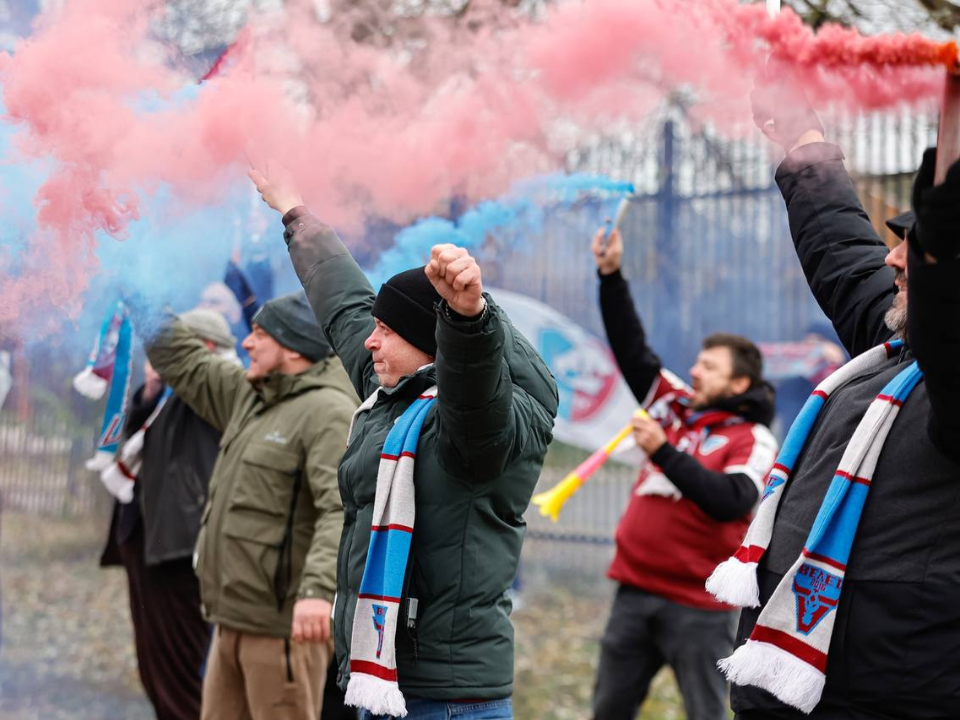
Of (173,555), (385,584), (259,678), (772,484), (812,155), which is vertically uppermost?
(812,155)

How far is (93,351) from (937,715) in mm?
4282

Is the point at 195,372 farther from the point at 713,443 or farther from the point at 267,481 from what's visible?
the point at 713,443

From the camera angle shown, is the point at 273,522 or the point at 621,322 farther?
the point at 621,322

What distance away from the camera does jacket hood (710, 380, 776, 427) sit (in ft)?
15.8

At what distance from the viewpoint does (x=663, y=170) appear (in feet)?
24.7

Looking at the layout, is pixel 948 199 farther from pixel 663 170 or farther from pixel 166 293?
pixel 663 170

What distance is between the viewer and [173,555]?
193 inches

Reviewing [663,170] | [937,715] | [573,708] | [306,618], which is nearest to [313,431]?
[306,618]

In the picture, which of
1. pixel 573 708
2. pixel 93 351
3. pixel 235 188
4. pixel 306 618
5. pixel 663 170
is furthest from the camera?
pixel 663 170

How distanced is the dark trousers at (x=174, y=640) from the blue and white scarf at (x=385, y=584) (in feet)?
7.99

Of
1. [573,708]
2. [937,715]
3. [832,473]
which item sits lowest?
[573,708]

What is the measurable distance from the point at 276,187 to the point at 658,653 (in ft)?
8.77

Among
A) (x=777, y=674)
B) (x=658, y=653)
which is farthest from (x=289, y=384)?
(x=777, y=674)

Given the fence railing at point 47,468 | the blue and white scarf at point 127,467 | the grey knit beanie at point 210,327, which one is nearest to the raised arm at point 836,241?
the grey knit beanie at point 210,327
